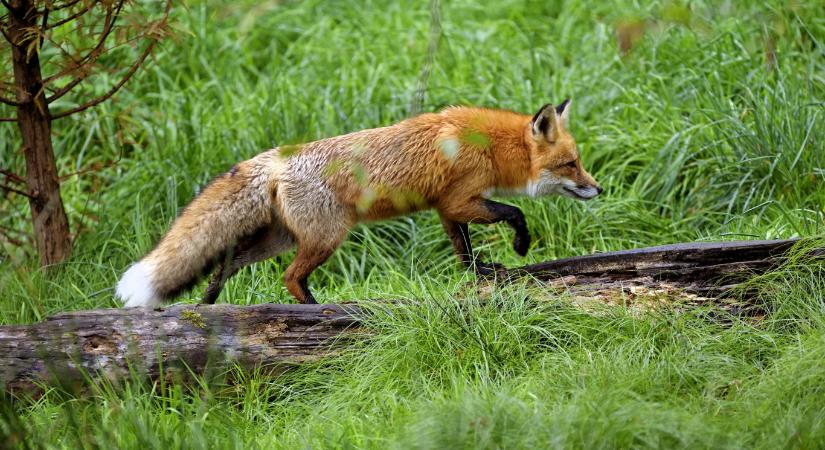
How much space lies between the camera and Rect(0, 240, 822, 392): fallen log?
3.90m

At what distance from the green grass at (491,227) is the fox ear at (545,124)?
928 millimetres

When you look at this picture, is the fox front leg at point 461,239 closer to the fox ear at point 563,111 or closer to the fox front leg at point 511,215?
the fox front leg at point 511,215

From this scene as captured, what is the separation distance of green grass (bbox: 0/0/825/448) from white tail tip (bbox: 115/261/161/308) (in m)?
0.55

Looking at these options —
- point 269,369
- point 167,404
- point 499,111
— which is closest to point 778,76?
point 499,111

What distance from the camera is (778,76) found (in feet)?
21.2

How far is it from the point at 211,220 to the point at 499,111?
6.04 ft

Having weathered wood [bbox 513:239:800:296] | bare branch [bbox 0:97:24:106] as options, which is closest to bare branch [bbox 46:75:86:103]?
bare branch [bbox 0:97:24:106]

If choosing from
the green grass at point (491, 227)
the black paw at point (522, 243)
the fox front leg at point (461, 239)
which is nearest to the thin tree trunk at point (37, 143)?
the green grass at point (491, 227)

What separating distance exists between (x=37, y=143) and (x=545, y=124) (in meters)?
2.93

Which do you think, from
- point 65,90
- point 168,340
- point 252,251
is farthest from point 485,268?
point 65,90

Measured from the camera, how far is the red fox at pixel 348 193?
4.65 metres

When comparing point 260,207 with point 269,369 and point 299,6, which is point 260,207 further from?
point 299,6

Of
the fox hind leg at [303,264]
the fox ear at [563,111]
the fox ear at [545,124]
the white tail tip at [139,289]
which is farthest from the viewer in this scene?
the fox ear at [563,111]

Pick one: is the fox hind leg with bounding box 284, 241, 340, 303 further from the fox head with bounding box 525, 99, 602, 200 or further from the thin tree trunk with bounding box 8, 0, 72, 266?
the thin tree trunk with bounding box 8, 0, 72, 266
